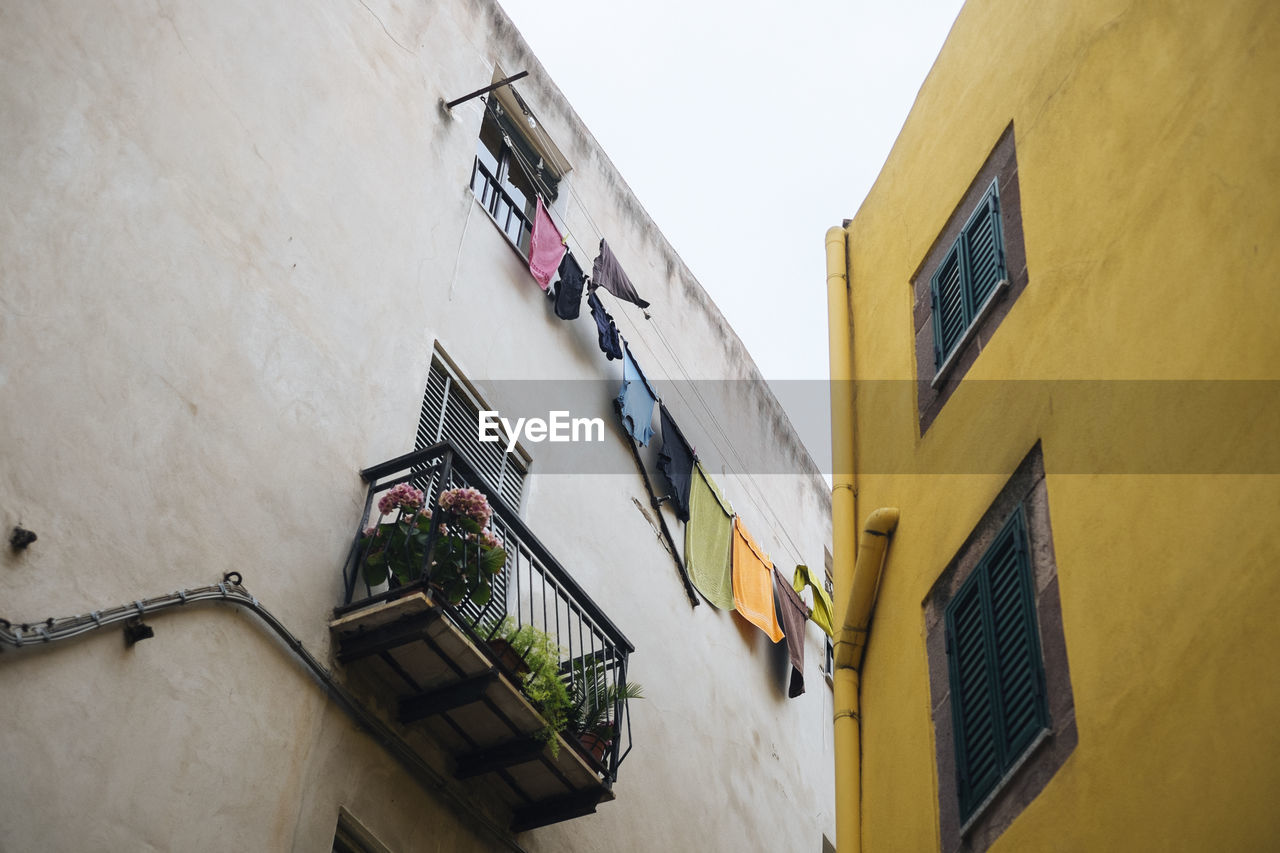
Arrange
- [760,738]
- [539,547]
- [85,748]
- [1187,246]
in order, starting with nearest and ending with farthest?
[1187,246]
[85,748]
[539,547]
[760,738]

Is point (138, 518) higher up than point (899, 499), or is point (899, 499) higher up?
point (899, 499)

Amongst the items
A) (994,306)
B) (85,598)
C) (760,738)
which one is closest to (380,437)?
(85,598)

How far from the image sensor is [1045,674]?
7.28 meters

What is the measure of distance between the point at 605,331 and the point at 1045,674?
28.0 ft

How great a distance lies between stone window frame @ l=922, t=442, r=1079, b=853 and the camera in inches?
277

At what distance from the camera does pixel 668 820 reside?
13.3m

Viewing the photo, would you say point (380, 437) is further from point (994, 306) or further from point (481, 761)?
point (994, 306)

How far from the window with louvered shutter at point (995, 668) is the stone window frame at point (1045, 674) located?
7cm

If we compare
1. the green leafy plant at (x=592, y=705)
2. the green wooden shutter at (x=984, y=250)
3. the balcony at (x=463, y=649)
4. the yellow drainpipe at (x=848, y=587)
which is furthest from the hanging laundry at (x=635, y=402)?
the green wooden shutter at (x=984, y=250)

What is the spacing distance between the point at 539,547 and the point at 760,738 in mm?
6521

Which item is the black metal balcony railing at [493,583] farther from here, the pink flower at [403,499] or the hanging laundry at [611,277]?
the hanging laundry at [611,277]

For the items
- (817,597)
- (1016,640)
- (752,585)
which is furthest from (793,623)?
(1016,640)

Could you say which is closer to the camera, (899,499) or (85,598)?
(85,598)

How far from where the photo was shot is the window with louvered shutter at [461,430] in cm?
1189
